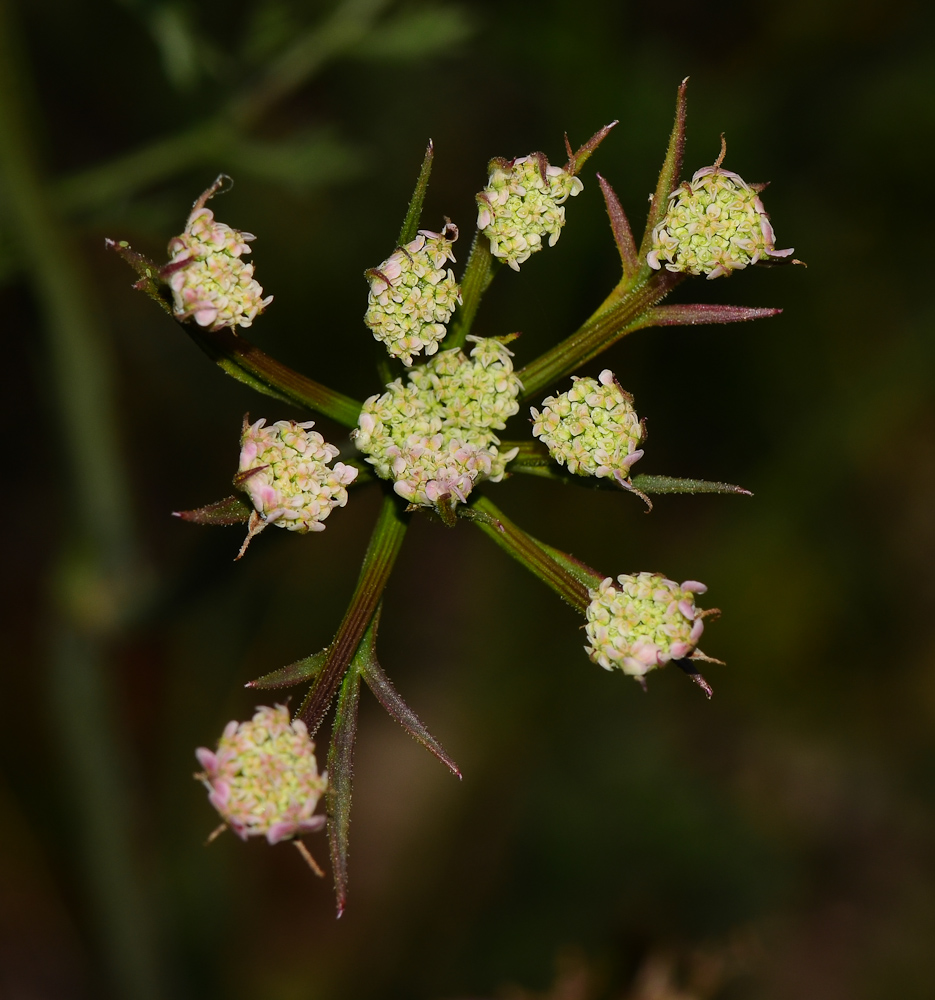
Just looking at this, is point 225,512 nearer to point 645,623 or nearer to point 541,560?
point 541,560

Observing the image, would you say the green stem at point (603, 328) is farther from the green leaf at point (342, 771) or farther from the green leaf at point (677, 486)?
the green leaf at point (342, 771)

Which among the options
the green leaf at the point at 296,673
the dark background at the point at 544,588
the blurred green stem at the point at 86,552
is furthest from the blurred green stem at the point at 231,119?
the green leaf at the point at 296,673

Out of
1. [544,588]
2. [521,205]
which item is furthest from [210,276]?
[544,588]

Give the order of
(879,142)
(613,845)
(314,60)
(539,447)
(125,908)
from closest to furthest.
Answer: (539,447) < (314,60) < (125,908) < (879,142) < (613,845)

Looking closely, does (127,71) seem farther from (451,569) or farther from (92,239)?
(451,569)

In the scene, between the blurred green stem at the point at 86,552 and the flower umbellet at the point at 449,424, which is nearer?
the flower umbellet at the point at 449,424

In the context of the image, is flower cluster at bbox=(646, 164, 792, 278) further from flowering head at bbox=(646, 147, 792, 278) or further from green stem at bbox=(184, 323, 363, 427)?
green stem at bbox=(184, 323, 363, 427)

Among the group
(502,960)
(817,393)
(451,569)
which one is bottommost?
(502,960)

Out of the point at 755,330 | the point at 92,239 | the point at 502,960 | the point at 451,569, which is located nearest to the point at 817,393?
the point at 755,330
